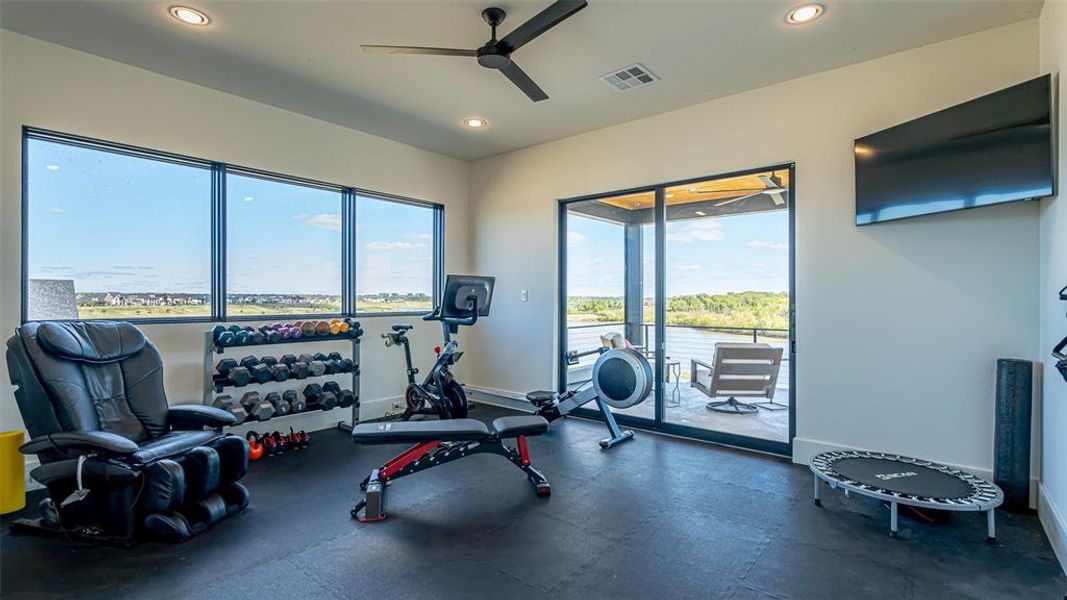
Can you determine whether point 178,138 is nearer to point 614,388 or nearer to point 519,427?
point 519,427

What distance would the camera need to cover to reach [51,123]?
3.32 m

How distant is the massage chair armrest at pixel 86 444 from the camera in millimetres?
2420

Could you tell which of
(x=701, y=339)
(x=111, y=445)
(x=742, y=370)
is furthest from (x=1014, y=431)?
(x=111, y=445)

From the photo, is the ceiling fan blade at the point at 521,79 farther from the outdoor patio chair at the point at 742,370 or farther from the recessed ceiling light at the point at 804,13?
the outdoor patio chair at the point at 742,370

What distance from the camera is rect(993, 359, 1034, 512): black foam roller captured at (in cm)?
290

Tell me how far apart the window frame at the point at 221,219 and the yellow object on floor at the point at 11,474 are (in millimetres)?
823

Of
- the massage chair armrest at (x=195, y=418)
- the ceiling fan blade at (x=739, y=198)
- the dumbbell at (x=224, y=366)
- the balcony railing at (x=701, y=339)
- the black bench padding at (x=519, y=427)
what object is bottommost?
the black bench padding at (x=519, y=427)

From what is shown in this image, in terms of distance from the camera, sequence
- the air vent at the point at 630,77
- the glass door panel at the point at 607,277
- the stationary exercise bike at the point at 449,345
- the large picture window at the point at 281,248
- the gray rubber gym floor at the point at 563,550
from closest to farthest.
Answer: the gray rubber gym floor at the point at 563,550
the air vent at the point at 630,77
the large picture window at the point at 281,248
the stationary exercise bike at the point at 449,345
the glass door panel at the point at 607,277

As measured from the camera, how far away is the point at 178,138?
3896 mm

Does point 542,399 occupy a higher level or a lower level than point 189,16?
lower

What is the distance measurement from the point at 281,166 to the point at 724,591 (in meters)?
4.79

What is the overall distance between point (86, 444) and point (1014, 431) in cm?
525

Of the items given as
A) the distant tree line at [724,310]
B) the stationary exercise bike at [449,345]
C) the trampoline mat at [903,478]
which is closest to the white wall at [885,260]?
the distant tree line at [724,310]

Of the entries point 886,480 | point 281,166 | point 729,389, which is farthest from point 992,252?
point 281,166
